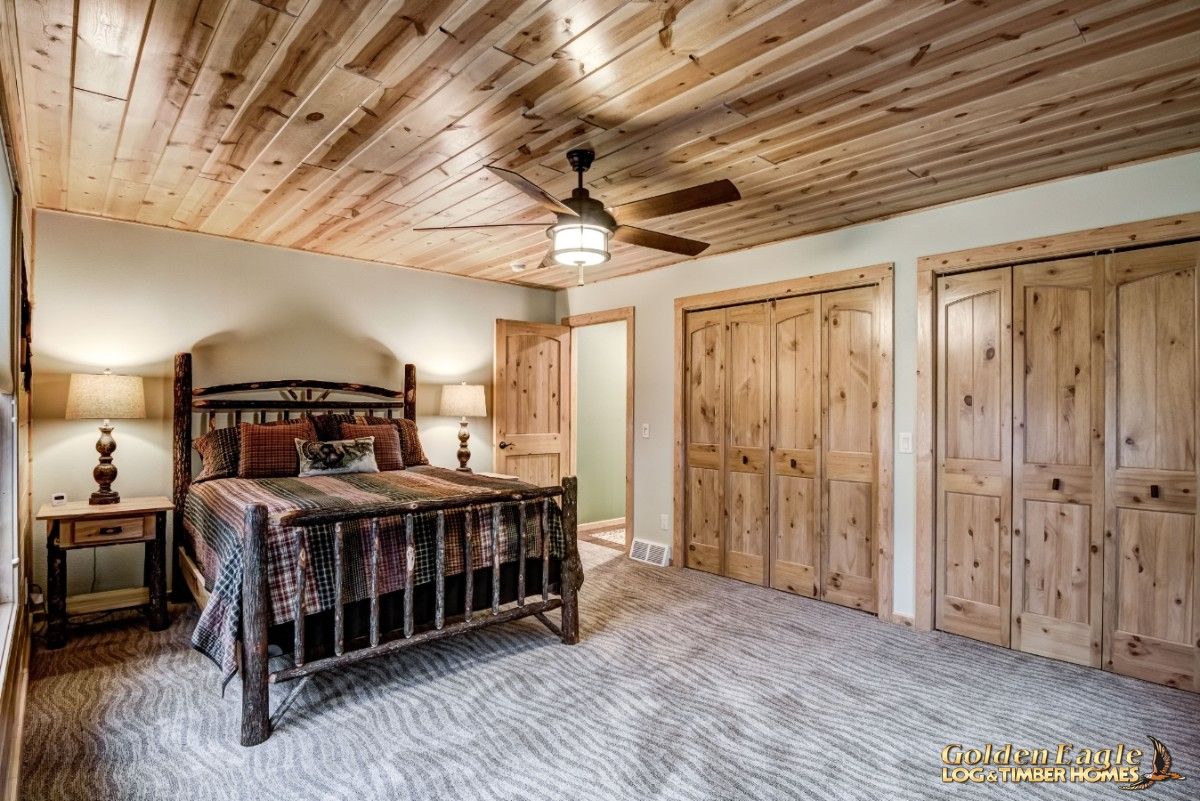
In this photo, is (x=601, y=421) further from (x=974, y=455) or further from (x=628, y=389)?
(x=974, y=455)

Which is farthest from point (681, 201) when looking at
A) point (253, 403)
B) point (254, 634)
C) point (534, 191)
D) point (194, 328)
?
point (194, 328)

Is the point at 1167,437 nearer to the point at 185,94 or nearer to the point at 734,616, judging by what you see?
the point at 734,616

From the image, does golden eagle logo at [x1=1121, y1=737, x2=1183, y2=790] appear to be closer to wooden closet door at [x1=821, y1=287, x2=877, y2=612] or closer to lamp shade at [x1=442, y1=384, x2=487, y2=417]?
wooden closet door at [x1=821, y1=287, x2=877, y2=612]

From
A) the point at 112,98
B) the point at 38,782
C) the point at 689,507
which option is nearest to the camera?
the point at 38,782

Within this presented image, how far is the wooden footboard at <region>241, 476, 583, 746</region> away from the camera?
230 centimetres

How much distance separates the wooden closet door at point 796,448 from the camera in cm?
408

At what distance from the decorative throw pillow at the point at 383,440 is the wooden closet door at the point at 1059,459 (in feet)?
12.3

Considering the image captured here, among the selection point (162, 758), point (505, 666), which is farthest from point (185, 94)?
point (505, 666)

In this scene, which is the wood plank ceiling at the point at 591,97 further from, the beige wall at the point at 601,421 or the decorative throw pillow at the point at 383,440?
the beige wall at the point at 601,421

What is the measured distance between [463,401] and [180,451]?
193 cm

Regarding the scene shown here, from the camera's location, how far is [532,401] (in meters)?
5.59

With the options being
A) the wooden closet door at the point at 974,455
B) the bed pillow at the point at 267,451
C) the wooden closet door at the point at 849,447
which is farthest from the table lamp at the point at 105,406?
the wooden closet door at the point at 974,455

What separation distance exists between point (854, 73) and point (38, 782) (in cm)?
354

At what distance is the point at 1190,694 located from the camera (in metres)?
2.74
